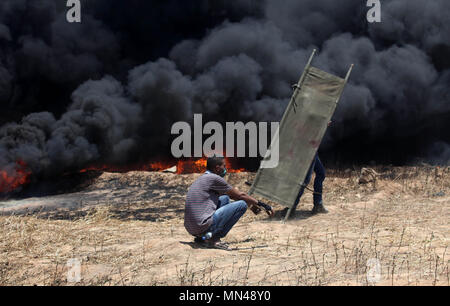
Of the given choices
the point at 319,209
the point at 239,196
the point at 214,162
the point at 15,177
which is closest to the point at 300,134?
the point at 319,209

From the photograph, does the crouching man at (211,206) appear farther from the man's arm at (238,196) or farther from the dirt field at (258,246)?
the dirt field at (258,246)

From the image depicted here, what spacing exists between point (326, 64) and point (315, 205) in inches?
452

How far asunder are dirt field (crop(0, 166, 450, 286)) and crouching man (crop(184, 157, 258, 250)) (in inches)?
10.2

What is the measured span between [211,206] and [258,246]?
0.94 metres

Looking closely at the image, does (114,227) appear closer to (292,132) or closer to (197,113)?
(292,132)

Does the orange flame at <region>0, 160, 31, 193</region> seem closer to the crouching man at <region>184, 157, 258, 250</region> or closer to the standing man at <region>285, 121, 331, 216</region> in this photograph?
the standing man at <region>285, 121, 331, 216</region>

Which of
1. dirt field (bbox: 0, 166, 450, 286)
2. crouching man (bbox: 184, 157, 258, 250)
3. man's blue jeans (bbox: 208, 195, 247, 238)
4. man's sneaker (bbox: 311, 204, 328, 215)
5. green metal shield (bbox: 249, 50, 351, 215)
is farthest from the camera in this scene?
man's sneaker (bbox: 311, 204, 328, 215)

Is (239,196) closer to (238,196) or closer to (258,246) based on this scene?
(238,196)

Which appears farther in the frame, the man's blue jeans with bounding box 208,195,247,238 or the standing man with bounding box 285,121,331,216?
the standing man with bounding box 285,121,331,216

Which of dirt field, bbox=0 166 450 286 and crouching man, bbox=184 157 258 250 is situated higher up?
crouching man, bbox=184 157 258 250

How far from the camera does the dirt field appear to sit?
11.8 ft

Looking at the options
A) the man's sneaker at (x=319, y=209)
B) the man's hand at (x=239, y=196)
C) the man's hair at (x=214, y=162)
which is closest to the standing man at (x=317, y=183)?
the man's sneaker at (x=319, y=209)

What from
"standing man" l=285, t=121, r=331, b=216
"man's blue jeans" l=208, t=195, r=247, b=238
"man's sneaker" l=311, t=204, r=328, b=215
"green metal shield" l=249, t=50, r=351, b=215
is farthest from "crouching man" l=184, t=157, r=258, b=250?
"man's sneaker" l=311, t=204, r=328, b=215

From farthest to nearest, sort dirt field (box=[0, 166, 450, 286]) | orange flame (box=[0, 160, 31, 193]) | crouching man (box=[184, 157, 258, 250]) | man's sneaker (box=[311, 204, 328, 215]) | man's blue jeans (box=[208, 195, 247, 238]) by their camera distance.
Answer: orange flame (box=[0, 160, 31, 193])
man's sneaker (box=[311, 204, 328, 215])
man's blue jeans (box=[208, 195, 247, 238])
crouching man (box=[184, 157, 258, 250])
dirt field (box=[0, 166, 450, 286])
